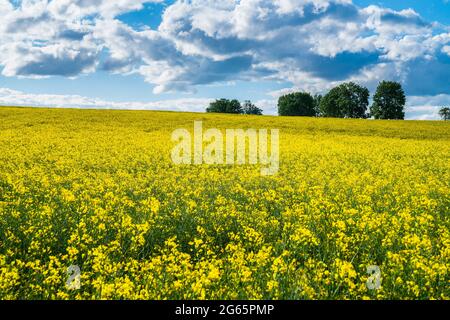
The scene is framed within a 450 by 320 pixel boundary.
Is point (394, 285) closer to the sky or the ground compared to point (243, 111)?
closer to the ground

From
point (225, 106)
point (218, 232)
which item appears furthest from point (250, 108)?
point (218, 232)

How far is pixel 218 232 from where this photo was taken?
7.98 metres

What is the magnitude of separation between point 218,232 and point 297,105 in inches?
3601

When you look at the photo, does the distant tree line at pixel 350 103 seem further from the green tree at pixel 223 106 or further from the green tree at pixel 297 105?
the green tree at pixel 223 106

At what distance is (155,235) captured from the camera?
7.72 meters

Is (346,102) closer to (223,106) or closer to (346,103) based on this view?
(346,103)

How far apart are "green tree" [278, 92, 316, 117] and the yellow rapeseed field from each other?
78120 mm

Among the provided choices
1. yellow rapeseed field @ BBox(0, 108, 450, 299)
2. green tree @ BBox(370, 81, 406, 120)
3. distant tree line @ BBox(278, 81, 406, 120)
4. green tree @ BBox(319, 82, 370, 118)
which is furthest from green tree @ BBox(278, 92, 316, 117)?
yellow rapeseed field @ BBox(0, 108, 450, 299)

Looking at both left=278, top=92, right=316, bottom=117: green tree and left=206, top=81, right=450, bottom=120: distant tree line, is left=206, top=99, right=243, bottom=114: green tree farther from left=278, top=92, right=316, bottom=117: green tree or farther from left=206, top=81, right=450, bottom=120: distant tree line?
left=278, top=92, right=316, bottom=117: green tree

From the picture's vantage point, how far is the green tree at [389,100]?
263 feet

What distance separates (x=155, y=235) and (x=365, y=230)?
372 centimetres
